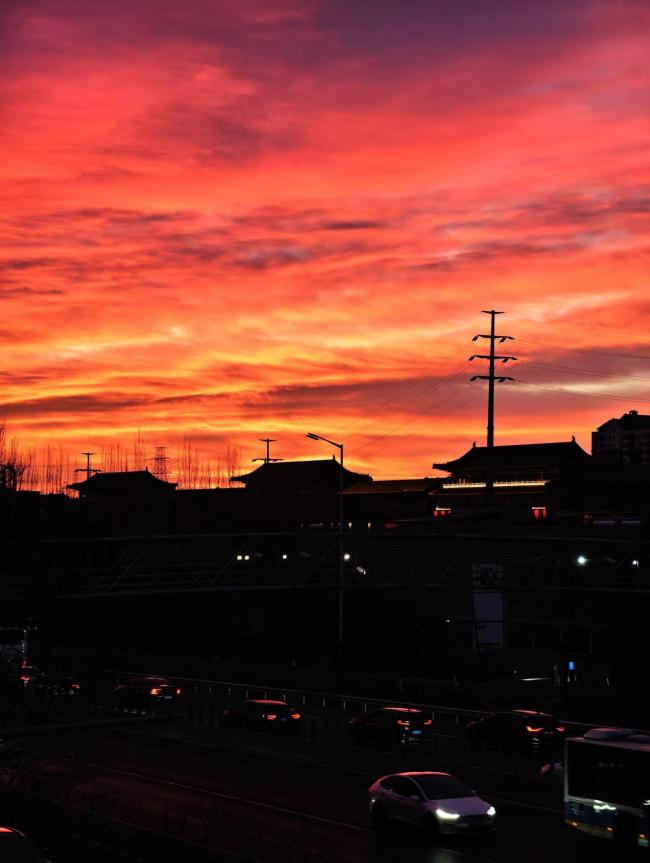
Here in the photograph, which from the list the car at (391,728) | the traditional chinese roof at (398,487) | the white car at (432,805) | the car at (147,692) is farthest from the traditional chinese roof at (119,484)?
the white car at (432,805)

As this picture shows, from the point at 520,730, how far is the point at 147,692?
766 inches

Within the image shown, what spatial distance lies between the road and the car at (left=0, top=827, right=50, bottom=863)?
215 inches

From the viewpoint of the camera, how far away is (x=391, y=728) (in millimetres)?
42438

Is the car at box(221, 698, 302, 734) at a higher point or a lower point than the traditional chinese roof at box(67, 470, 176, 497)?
lower

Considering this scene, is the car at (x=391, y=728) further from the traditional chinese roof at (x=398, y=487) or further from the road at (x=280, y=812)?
the traditional chinese roof at (x=398, y=487)

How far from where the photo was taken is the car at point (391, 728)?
4225 centimetres

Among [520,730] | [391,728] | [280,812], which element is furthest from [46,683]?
[520,730]

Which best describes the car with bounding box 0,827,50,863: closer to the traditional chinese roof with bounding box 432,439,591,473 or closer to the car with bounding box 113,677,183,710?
the car with bounding box 113,677,183,710

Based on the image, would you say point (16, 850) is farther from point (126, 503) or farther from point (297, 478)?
point (297, 478)

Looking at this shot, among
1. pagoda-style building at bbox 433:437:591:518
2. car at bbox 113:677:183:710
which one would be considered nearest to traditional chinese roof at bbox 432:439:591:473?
pagoda-style building at bbox 433:437:591:518

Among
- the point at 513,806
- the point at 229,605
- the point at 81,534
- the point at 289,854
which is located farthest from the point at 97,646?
the point at 289,854

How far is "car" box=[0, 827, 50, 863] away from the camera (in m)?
19.0

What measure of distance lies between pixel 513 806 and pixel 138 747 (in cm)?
1833

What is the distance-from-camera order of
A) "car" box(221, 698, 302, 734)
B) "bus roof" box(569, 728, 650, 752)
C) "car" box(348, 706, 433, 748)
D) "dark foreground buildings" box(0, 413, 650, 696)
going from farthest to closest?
"dark foreground buildings" box(0, 413, 650, 696) < "car" box(221, 698, 302, 734) < "car" box(348, 706, 433, 748) < "bus roof" box(569, 728, 650, 752)
